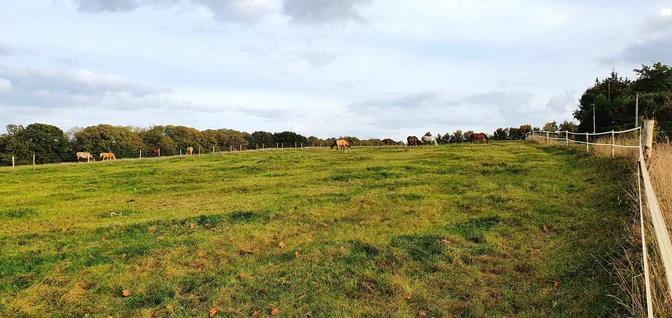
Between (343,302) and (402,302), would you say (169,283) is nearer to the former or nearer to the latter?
(343,302)

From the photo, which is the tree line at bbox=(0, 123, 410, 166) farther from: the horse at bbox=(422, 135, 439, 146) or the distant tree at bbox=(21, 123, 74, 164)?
the horse at bbox=(422, 135, 439, 146)

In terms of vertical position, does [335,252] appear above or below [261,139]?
below

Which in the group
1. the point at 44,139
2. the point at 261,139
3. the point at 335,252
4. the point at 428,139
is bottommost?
the point at 335,252

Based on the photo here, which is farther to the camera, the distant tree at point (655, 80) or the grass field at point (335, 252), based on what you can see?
the distant tree at point (655, 80)

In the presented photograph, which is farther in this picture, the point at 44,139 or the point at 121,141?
the point at 121,141

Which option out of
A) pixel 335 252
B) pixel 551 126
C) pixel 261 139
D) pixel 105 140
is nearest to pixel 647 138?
pixel 335 252

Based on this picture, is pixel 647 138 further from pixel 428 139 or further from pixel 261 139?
pixel 261 139

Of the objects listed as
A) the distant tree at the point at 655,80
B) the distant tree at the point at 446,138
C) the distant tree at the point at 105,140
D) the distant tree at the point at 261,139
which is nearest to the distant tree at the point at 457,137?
the distant tree at the point at 446,138

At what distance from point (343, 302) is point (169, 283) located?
2761 millimetres

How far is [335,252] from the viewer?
6.84 m

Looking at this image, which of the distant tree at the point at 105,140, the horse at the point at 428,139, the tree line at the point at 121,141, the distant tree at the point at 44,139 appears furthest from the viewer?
the distant tree at the point at 105,140

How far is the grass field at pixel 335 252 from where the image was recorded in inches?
198

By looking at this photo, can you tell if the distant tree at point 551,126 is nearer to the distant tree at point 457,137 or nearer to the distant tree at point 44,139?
the distant tree at point 457,137

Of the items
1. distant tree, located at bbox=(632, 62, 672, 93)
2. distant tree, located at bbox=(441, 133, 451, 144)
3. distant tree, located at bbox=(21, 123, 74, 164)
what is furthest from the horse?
distant tree, located at bbox=(21, 123, 74, 164)
